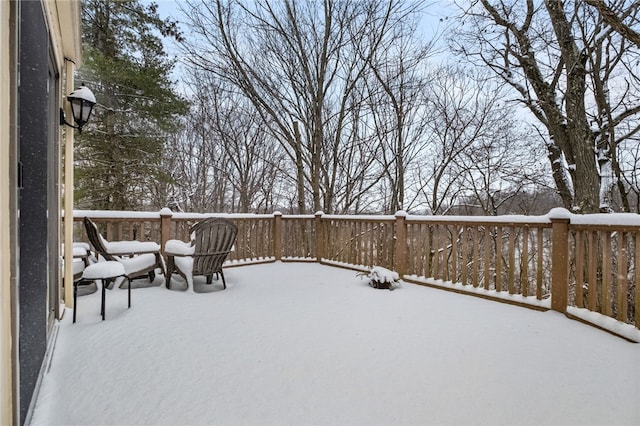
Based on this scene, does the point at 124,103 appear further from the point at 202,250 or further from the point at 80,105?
the point at 202,250

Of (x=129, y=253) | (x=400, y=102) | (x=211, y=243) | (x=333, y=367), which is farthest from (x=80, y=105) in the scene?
(x=400, y=102)

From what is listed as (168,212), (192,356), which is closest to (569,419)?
(192,356)

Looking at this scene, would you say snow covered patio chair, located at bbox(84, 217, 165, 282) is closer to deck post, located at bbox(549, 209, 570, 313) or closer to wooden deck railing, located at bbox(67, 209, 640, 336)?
wooden deck railing, located at bbox(67, 209, 640, 336)

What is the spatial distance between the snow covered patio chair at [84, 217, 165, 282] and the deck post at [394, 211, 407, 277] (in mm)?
3163

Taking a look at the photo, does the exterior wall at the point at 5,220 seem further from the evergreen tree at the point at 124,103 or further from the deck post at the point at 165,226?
the evergreen tree at the point at 124,103

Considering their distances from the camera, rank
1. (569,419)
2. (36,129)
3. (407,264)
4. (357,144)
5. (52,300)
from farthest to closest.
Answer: (357,144) < (407,264) < (52,300) < (36,129) < (569,419)

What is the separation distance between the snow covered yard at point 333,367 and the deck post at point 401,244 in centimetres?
128

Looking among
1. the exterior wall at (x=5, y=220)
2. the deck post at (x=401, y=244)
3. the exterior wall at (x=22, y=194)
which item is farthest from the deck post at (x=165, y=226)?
the exterior wall at (x=5, y=220)

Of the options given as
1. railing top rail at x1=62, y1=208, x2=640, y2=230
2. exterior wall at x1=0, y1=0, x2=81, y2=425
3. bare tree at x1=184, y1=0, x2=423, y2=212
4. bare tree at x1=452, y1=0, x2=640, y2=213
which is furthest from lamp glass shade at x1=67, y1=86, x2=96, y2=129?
bare tree at x1=452, y1=0, x2=640, y2=213

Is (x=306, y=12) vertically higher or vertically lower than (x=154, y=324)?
higher

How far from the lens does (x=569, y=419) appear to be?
152 centimetres

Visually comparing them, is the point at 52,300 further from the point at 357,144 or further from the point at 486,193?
the point at 486,193

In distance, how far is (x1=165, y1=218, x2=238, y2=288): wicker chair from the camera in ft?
12.8

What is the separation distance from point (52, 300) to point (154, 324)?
2.80ft
